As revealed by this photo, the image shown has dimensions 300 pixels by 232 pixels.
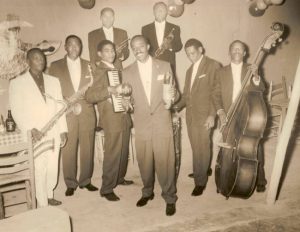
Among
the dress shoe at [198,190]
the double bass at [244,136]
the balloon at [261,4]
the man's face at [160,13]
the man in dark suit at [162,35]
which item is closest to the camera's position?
the double bass at [244,136]

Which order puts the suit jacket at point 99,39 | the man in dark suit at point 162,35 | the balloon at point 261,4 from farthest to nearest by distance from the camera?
1. the balloon at point 261,4
2. the man in dark suit at point 162,35
3. the suit jacket at point 99,39

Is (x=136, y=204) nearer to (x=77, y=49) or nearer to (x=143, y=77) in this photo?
(x=143, y=77)

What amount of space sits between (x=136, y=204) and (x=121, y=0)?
3.41 meters

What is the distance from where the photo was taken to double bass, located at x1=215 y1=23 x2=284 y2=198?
466 centimetres

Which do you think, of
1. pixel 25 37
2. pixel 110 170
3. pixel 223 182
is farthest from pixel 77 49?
pixel 223 182

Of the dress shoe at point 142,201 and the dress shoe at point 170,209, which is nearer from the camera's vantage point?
the dress shoe at point 170,209

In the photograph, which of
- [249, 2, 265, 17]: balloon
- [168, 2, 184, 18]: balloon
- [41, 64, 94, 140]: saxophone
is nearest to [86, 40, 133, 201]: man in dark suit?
[41, 64, 94, 140]: saxophone

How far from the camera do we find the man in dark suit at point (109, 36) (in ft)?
20.4

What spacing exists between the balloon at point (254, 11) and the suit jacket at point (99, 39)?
9.69ft

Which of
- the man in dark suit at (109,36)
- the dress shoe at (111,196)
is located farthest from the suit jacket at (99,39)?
the dress shoe at (111,196)

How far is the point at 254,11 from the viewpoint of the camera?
26.1ft

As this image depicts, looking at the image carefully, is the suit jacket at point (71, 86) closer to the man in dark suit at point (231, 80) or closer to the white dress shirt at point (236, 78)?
the man in dark suit at point (231, 80)

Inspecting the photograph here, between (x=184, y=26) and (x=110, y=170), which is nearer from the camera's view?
(x=110, y=170)

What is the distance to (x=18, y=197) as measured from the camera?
5.64 meters
